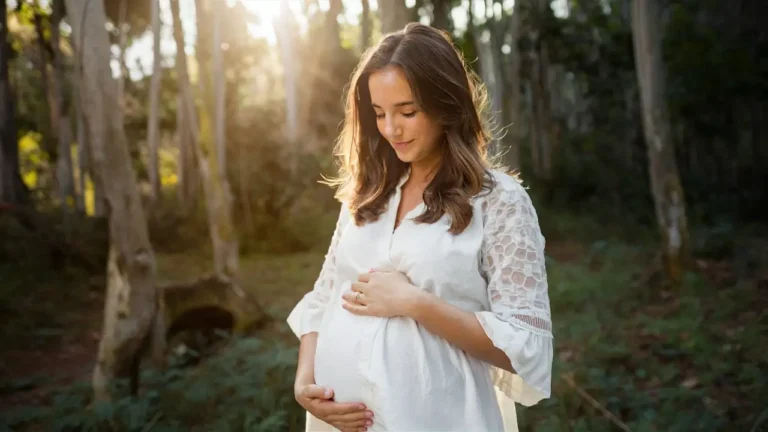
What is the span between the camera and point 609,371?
569cm

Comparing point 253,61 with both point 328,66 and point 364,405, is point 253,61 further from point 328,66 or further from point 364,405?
point 364,405

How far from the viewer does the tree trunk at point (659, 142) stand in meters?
8.38

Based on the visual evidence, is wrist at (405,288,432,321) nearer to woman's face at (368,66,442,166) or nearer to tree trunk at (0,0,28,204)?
woman's face at (368,66,442,166)

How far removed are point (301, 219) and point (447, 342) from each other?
39.3 feet

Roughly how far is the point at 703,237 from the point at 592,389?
710cm

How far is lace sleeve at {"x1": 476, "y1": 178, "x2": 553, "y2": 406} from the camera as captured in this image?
1.72m

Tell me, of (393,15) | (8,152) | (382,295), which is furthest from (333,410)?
(8,152)

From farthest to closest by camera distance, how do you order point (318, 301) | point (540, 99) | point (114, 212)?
point (540, 99) < point (114, 212) < point (318, 301)

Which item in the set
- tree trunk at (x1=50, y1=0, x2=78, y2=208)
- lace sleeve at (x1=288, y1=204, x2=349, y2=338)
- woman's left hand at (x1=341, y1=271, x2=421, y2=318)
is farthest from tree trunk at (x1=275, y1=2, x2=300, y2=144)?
woman's left hand at (x1=341, y1=271, x2=421, y2=318)

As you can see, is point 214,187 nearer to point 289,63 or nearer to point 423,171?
point 423,171

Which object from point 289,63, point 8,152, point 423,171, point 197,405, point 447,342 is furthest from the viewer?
point 289,63

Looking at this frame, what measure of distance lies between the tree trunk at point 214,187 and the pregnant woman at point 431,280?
7.86 m

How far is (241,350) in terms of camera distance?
5.45m

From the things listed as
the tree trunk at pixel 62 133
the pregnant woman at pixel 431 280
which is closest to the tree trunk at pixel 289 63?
the tree trunk at pixel 62 133
